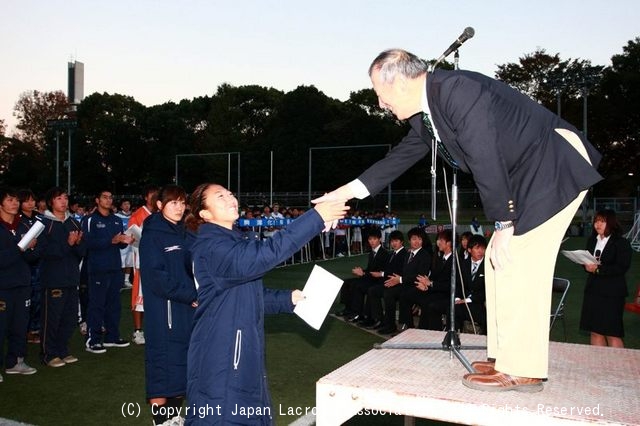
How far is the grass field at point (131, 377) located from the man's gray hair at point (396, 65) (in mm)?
3225

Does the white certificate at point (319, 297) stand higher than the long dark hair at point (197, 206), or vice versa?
the long dark hair at point (197, 206)

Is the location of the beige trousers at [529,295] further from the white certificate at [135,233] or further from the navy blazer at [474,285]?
the white certificate at [135,233]

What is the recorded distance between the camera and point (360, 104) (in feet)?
207

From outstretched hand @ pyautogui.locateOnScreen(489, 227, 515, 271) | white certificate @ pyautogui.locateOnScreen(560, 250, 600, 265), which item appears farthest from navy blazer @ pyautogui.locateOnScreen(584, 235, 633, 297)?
outstretched hand @ pyautogui.locateOnScreen(489, 227, 515, 271)

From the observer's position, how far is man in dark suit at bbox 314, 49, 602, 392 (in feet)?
8.85

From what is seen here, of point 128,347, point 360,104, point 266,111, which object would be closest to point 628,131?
point 360,104

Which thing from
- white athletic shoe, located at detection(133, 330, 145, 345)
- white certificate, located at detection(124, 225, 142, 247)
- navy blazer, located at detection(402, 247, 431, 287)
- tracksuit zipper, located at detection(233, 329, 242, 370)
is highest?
white certificate, located at detection(124, 225, 142, 247)

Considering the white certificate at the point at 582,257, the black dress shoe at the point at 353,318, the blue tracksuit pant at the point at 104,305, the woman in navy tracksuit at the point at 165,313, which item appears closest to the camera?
the woman in navy tracksuit at the point at 165,313

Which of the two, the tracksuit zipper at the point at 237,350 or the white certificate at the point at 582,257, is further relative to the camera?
the white certificate at the point at 582,257

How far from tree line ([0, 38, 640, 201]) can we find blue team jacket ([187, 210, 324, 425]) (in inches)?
1684

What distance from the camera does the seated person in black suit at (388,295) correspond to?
29.1 feet

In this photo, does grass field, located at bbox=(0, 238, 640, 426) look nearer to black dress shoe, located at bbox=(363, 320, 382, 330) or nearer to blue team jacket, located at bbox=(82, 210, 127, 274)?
black dress shoe, located at bbox=(363, 320, 382, 330)

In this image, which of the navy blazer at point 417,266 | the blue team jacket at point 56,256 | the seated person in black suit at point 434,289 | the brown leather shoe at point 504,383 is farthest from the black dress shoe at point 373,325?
the brown leather shoe at point 504,383

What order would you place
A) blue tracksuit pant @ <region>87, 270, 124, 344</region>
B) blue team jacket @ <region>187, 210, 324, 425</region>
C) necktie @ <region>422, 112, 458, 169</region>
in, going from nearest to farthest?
blue team jacket @ <region>187, 210, 324, 425</region> < necktie @ <region>422, 112, 458, 169</region> < blue tracksuit pant @ <region>87, 270, 124, 344</region>
